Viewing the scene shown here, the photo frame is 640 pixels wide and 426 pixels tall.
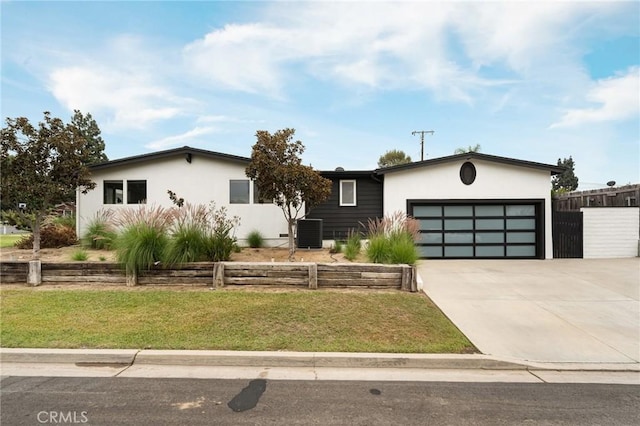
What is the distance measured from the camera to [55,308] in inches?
224

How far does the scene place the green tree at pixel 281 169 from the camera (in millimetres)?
9281

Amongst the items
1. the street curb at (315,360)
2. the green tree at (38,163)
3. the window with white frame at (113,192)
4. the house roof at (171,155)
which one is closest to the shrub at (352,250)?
the house roof at (171,155)

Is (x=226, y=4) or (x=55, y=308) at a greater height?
(x=226, y=4)

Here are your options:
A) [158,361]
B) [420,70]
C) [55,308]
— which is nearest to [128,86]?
[55,308]

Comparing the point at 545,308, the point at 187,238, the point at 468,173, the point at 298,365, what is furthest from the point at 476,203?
the point at 298,365

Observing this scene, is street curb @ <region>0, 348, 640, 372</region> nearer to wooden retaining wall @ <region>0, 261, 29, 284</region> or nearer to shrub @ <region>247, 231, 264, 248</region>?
wooden retaining wall @ <region>0, 261, 29, 284</region>

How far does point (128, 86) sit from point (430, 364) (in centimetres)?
1474

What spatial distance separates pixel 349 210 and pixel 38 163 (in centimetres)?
976

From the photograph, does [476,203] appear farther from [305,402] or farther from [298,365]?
[305,402]

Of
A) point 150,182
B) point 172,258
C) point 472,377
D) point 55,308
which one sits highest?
point 150,182

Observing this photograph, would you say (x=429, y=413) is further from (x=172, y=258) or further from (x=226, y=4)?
(x=226, y=4)

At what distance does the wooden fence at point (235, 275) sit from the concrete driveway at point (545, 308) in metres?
1.15

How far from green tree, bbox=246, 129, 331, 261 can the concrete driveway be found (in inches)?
165

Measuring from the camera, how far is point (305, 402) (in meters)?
3.23
